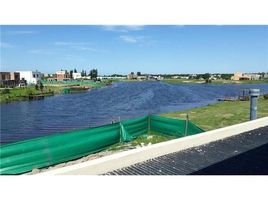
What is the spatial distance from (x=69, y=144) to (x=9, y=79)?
85.4 meters

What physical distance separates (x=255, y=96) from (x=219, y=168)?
546 centimetres

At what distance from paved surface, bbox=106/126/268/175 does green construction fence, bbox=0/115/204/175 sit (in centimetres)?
246

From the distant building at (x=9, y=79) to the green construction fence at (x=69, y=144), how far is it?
77.5 m

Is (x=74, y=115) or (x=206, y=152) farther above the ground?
(x=206, y=152)

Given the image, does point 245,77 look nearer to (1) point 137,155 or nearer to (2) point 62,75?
(2) point 62,75

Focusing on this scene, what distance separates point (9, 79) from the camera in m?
86.6

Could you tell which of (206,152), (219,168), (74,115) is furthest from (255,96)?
(74,115)

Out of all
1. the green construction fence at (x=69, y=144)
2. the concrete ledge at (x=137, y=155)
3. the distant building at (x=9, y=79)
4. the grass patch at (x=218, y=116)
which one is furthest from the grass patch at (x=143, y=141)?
the distant building at (x=9, y=79)

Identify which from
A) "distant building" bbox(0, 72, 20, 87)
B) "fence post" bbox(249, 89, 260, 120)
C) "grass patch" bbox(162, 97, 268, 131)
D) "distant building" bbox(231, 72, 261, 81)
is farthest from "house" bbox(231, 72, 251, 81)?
"fence post" bbox(249, 89, 260, 120)

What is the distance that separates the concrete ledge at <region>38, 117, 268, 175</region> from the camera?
16.4ft

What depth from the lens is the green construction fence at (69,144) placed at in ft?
22.0
